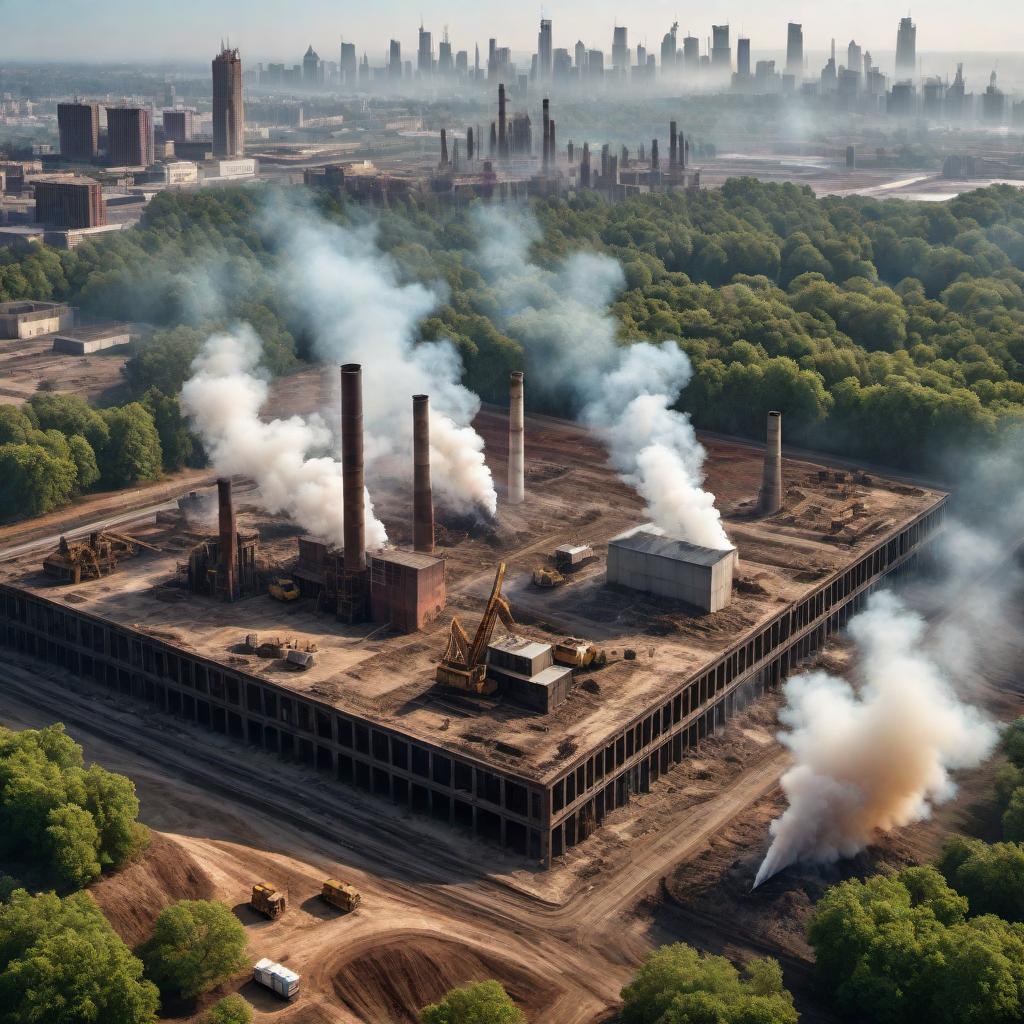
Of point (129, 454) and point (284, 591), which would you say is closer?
point (284, 591)

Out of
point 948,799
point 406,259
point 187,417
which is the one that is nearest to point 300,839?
point 948,799

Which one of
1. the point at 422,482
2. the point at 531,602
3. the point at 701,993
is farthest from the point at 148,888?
the point at 422,482

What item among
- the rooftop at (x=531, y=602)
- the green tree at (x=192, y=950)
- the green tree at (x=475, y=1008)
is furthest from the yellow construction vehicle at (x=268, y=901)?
the rooftop at (x=531, y=602)

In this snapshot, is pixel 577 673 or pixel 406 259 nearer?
pixel 577 673

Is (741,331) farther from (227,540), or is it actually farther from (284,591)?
(227,540)

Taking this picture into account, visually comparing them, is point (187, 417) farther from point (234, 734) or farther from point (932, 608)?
point (932, 608)
